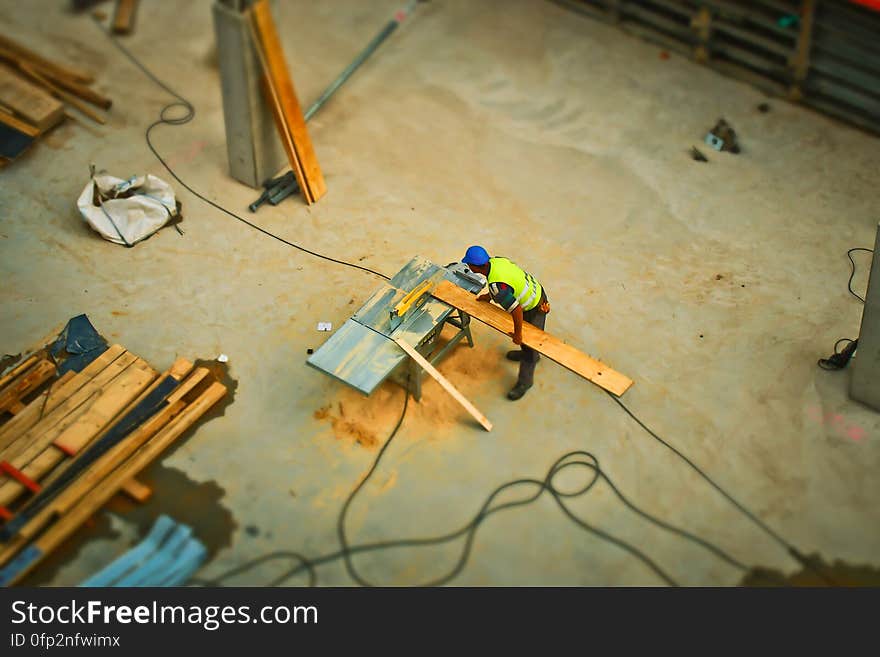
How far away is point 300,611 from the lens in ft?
23.6

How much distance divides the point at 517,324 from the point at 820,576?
3.17m

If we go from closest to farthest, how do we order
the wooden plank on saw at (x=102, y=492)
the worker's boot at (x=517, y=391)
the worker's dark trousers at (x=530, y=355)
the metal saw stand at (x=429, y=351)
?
the wooden plank on saw at (x=102, y=492)
the metal saw stand at (x=429, y=351)
the worker's dark trousers at (x=530, y=355)
the worker's boot at (x=517, y=391)

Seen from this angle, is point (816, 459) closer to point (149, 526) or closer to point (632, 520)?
point (632, 520)

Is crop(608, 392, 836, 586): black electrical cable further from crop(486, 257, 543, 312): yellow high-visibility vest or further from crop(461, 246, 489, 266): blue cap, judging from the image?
crop(461, 246, 489, 266): blue cap

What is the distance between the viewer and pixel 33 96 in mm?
11133

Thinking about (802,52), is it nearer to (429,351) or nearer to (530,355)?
(530,355)

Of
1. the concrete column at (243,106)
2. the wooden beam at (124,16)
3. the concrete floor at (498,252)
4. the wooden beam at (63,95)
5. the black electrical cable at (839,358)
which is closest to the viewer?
the concrete floor at (498,252)

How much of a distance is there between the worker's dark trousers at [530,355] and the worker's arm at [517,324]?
16cm

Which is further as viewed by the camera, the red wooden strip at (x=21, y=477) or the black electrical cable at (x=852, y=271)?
the black electrical cable at (x=852, y=271)

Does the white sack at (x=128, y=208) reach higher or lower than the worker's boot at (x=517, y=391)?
higher

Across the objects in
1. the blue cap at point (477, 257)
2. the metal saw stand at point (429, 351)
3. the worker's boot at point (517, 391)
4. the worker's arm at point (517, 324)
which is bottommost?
the worker's boot at point (517, 391)

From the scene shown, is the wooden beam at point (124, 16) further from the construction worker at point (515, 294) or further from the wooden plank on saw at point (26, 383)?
the construction worker at point (515, 294)

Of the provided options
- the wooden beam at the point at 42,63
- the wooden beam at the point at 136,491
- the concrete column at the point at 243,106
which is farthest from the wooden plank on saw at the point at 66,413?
the wooden beam at the point at 42,63

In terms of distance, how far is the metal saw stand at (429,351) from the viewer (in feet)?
27.3
